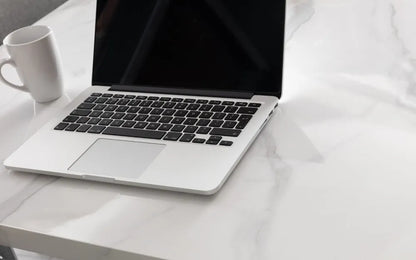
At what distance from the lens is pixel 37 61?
2.70ft

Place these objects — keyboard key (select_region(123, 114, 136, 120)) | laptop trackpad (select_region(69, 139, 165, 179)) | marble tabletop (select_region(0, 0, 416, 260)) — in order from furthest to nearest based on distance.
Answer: keyboard key (select_region(123, 114, 136, 120))
laptop trackpad (select_region(69, 139, 165, 179))
marble tabletop (select_region(0, 0, 416, 260))

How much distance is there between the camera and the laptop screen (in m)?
0.74

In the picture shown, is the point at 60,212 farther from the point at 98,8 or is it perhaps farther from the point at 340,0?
the point at 340,0

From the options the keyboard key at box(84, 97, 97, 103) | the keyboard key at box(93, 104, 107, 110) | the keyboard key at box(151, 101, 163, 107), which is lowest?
the keyboard key at box(84, 97, 97, 103)

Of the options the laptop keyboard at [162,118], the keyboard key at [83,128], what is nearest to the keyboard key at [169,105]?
the laptop keyboard at [162,118]

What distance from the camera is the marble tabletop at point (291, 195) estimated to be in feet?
1.76

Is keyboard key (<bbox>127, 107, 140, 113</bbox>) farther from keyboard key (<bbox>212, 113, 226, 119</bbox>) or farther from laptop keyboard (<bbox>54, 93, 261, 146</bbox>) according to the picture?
keyboard key (<bbox>212, 113, 226, 119</bbox>)

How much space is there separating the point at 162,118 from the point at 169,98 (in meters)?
0.05

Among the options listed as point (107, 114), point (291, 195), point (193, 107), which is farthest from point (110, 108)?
point (291, 195)

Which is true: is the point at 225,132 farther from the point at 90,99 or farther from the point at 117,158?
the point at 90,99

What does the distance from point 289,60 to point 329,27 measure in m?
0.12

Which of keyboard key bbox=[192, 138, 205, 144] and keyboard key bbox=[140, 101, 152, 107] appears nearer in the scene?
keyboard key bbox=[192, 138, 205, 144]

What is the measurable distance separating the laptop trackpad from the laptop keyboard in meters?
0.02

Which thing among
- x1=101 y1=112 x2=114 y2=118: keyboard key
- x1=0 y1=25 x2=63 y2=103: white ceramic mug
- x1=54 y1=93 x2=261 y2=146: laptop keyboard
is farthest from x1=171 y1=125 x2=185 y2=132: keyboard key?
x1=0 y1=25 x2=63 y2=103: white ceramic mug
